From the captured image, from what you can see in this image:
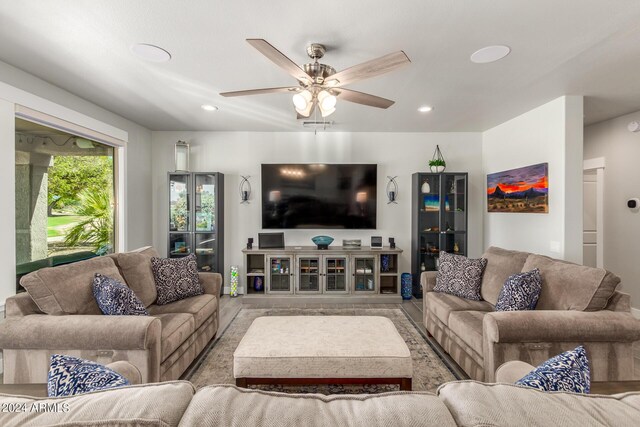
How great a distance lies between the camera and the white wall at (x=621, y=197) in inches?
135

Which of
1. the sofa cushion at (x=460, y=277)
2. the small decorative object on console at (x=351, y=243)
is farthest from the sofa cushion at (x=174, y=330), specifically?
the small decorative object on console at (x=351, y=243)

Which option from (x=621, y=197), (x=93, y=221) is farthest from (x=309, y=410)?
(x=621, y=197)

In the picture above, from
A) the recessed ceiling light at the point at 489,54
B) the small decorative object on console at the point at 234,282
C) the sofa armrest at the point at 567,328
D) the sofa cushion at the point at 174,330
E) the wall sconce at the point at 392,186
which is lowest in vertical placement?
the small decorative object on console at the point at 234,282

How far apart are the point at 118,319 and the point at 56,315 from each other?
44 centimetres

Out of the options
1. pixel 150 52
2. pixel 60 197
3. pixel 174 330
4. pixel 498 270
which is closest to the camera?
pixel 174 330

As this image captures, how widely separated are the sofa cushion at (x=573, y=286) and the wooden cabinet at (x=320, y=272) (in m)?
1.93

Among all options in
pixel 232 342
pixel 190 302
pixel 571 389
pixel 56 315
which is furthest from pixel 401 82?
pixel 56 315

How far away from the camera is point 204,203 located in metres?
4.22

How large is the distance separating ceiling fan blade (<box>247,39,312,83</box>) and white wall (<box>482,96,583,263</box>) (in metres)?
2.82

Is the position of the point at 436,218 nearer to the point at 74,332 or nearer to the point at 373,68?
the point at 373,68

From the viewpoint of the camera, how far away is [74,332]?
1.66 meters

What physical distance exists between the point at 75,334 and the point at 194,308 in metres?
0.84

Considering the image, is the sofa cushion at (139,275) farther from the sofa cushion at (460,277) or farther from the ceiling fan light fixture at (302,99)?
the sofa cushion at (460,277)

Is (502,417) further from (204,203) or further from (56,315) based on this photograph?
(204,203)
